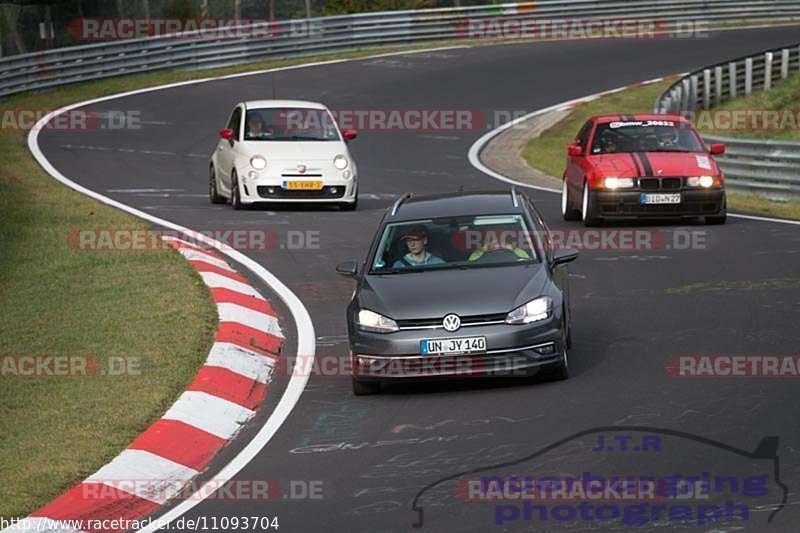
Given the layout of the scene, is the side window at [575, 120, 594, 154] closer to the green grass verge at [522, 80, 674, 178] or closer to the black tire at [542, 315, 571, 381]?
the green grass verge at [522, 80, 674, 178]

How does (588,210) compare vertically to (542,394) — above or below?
below

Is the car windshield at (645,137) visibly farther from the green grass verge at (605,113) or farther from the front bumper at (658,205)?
the green grass verge at (605,113)

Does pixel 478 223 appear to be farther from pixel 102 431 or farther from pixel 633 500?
pixel 633 500

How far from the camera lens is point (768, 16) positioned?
55062 millimetres

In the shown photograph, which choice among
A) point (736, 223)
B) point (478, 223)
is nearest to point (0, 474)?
point (478, 223)

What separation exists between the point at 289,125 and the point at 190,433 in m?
14.2

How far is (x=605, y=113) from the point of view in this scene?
1396 inches

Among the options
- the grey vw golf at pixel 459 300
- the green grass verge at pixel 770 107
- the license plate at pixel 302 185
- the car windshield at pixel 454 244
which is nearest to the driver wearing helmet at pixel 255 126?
the license plate at pixel 302 185

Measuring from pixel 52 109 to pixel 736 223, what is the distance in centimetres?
2078

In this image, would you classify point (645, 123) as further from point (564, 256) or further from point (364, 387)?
point (364, 387)

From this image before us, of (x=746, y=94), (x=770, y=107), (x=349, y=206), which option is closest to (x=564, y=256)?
(x=349, y=206)

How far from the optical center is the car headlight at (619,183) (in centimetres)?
1972

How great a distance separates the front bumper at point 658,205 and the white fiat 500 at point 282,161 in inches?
170
